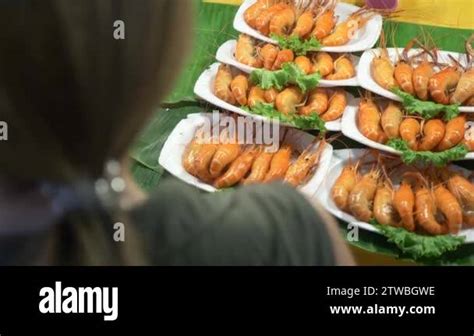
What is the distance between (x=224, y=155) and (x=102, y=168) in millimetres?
525

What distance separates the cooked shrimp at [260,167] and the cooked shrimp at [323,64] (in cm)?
25

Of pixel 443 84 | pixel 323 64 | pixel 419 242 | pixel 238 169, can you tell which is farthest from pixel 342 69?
pixel 419 242

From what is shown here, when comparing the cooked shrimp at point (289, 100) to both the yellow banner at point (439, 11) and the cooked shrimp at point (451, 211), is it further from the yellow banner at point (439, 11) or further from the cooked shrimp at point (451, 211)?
the cooked shrimp at point (451, 211)

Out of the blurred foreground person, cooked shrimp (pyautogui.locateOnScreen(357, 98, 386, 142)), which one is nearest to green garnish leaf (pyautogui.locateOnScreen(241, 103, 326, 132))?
cooked shrimp (pyautogui.locateOnScreen(357, 98, 386, 142))

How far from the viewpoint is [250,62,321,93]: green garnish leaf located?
1793 millimetres

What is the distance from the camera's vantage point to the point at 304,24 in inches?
71.4


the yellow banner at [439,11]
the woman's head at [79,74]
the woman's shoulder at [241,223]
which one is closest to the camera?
the woman's head at [79,74]

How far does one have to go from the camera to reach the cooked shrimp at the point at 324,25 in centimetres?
181

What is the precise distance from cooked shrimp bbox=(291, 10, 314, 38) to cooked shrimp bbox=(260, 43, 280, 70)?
65 mm

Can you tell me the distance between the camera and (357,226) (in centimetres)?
182

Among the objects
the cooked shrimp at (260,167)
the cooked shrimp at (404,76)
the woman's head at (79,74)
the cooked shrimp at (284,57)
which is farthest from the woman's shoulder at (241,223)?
the cooked shrimp at (404,76)

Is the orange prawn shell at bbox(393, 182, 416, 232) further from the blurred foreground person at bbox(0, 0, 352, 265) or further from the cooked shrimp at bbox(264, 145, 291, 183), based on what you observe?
the blurred foreground person at bbox(0, 0, 352, 265)

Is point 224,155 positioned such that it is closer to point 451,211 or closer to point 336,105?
point 336,105
